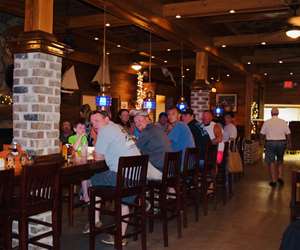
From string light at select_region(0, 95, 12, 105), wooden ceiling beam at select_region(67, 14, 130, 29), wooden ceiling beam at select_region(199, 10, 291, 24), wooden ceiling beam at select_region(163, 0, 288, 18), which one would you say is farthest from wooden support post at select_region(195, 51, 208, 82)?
string light at select_region(0, 95, 12, 105)

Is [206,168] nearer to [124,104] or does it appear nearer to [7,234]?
[7,234]

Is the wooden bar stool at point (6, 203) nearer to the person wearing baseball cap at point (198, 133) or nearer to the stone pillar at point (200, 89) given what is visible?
the person wearing baseball cap at point (198, 133)

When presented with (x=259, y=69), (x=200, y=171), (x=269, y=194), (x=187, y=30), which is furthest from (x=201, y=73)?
(x=259, y=69)

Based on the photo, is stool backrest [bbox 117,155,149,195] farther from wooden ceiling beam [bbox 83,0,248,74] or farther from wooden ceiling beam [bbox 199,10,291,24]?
wooden ceiling beam [bbox 199,10,291,24]

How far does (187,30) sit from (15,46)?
4373mm

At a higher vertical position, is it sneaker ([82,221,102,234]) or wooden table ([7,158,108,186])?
wooden table ([7,158,108,186])

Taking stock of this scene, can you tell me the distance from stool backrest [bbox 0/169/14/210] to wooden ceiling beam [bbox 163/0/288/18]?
4.61m

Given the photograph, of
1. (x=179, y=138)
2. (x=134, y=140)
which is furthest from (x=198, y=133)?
(x=134, y=140)

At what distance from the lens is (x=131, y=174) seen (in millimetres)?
4164

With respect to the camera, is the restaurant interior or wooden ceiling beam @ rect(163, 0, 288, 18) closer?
the restaurant interior

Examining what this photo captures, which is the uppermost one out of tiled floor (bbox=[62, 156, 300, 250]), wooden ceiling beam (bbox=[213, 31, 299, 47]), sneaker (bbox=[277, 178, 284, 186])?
wooden ceiling beam (bbox=[213, 31, 299, 47])

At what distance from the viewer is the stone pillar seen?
916 cm

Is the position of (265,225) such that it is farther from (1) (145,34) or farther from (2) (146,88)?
(2) (146,88)

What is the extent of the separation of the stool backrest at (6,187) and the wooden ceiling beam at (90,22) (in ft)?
16.7
